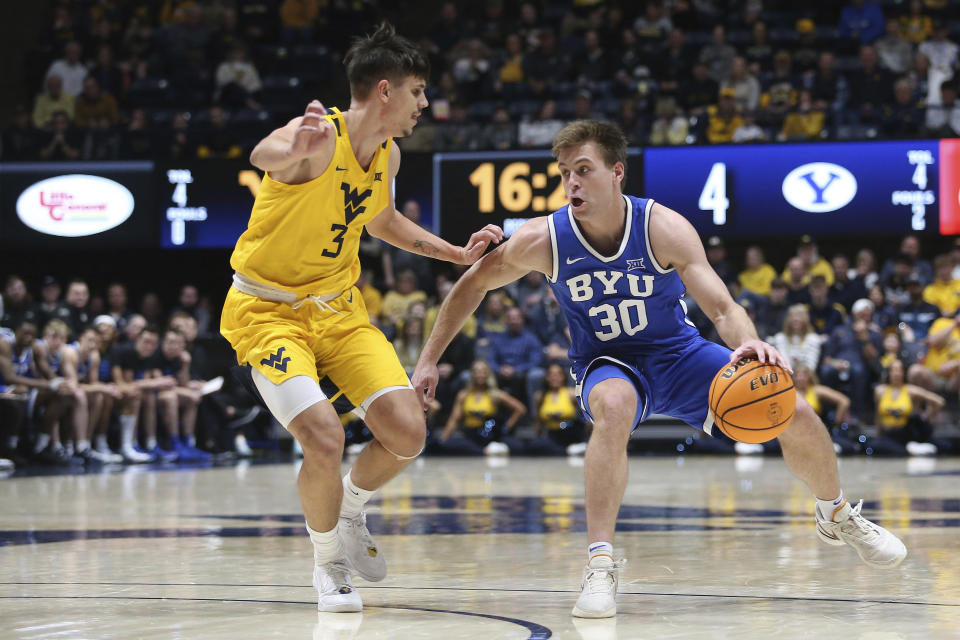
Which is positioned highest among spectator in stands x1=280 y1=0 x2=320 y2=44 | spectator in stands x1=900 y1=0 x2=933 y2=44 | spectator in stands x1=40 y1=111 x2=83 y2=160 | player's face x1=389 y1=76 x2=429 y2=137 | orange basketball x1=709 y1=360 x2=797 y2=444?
spectator in stands x1=280 y1=0 x2=320 y2=44

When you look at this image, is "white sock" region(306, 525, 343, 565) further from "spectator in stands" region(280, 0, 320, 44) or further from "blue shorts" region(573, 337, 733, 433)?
"spectator in stands" region(280, 0, 320, 44)

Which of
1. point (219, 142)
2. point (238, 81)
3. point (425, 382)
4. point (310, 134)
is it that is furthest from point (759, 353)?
point (238, 81)

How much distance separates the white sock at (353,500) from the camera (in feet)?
14.0

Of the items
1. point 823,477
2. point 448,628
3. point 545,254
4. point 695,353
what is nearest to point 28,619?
point 448,628

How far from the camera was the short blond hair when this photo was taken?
13.5ft

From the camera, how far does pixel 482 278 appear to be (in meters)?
4.39

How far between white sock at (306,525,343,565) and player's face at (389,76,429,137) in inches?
54.0

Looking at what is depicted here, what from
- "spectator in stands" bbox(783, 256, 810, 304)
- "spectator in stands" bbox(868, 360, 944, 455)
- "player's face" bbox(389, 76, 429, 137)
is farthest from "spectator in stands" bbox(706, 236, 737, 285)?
"player's face" bbox(389, 76, 429, 137)

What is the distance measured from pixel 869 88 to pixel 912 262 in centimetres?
206

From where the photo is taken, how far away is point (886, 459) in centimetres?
1152

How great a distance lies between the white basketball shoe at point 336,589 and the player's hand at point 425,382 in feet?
2.20

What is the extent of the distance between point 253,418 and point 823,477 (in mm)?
9549

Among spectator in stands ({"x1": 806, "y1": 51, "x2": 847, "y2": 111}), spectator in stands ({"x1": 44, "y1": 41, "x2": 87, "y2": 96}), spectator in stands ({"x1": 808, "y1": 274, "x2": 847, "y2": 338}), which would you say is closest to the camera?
spectator in stands ({"x1": 808, "y1": 274, "x2": 847, "y2": 338})

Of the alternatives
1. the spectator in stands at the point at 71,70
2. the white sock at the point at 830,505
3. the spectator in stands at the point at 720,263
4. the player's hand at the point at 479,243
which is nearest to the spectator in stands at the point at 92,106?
the spectator in stands at the point at 71,70
